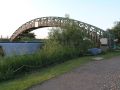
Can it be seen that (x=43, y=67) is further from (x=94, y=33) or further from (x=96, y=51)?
(x=94, y=33)

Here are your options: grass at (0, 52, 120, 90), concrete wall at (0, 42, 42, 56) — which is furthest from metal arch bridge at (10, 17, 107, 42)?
grass at (0, 52, 120, 90)

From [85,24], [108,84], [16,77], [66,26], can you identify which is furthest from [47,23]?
[108,84]

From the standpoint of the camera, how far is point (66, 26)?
33531 millimetres

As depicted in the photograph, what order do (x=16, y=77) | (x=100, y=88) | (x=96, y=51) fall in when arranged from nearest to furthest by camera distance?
(x=100, y=88) < (x=16, y=77) < (x=96, y=51)

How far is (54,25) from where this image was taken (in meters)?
46.0

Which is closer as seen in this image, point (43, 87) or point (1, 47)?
point (43, 87)

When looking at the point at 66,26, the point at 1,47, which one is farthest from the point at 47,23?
the point at 1,47

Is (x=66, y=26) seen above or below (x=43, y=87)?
above

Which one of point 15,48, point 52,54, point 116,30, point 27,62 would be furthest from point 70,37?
point 116,30

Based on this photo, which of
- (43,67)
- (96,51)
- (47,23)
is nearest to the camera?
(43,67)

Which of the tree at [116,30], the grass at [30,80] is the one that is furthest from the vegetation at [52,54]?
→ the tree at [116,30]

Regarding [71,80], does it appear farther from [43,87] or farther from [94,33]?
[94,33]

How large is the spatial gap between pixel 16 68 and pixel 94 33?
25.2 m

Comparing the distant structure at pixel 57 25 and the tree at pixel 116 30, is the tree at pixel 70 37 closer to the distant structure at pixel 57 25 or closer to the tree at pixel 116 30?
the distant structure at pixel 57 25
